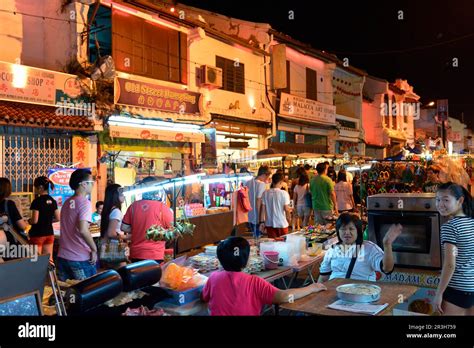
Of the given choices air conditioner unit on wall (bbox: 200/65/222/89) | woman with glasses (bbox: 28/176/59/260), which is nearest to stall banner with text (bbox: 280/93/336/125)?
air conditioner unit on wall (bbox: 200/65/222/89)

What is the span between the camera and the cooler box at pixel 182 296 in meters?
3.80

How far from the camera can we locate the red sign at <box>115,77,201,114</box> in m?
11.4

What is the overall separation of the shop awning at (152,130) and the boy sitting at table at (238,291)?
823 centimetres

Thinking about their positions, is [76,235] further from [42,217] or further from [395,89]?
[395,89]

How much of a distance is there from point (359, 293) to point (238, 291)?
978 millimetres

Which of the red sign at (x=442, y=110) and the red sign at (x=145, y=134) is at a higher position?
the red sign at (x=442, y=110)

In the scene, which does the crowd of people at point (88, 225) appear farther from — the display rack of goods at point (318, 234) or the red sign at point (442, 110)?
the red sign at point (442, 110)

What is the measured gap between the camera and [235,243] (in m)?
3.52

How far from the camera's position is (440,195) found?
3834 mm

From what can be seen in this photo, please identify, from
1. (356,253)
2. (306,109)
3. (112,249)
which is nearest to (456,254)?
(356,253)

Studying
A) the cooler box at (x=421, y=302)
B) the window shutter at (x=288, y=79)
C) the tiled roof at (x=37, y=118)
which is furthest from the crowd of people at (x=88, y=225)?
the window shutter at (x=288, y=79)

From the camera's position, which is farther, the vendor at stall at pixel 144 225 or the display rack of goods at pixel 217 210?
the display rack of goods at pixel 217 210

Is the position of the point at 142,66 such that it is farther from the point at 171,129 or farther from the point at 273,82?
the point at 273,82

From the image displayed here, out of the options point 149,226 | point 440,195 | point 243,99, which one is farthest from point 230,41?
point 440,195
